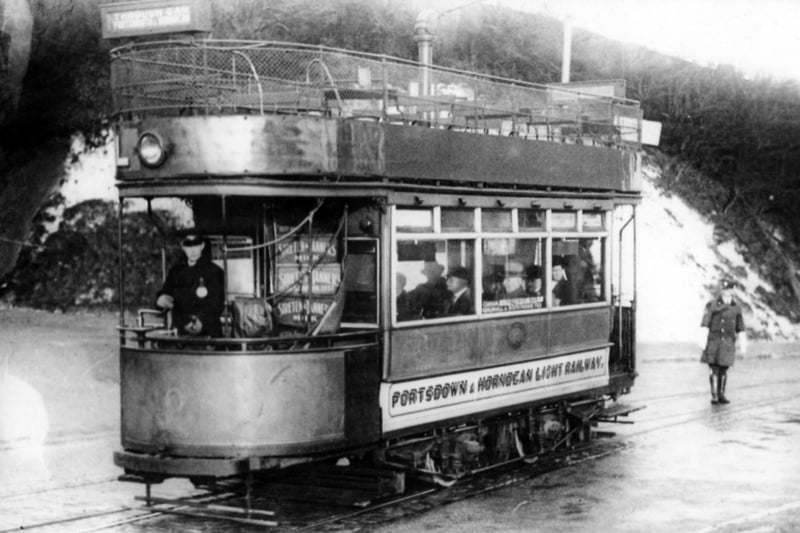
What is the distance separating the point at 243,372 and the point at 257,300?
75cm

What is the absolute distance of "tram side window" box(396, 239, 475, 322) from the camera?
1072 centimetres

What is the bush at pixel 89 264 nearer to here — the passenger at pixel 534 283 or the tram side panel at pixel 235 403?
the passenger at pixel 534 283

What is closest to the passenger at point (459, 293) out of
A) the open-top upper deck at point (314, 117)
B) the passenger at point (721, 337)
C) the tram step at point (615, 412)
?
the open-top upper deck at point (314, 117)

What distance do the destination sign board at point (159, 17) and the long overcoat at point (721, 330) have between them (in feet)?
32.7

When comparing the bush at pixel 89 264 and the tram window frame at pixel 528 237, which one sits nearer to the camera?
the tram window frame at pixel 528 237

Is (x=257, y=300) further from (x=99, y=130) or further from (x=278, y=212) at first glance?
(x=99, y=130)

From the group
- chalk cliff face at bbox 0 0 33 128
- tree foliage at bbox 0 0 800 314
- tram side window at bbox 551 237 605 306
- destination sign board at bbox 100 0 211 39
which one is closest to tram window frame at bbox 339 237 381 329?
destination sign board at bbox 100 0 211 39

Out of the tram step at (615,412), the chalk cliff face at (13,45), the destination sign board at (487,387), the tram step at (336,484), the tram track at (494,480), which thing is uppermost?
the chalk cliff face at (13,45)

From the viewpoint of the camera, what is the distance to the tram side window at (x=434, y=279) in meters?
10.7

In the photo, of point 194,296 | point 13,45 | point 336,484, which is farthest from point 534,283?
point 13,45

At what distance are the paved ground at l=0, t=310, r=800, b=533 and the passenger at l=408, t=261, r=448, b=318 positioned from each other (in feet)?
5.63

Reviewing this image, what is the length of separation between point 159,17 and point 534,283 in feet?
15.3

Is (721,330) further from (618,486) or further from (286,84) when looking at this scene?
(286,84)

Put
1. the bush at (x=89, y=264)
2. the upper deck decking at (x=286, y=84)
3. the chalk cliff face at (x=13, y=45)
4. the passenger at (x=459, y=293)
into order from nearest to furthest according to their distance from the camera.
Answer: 1. the upper deck decking at (x=286, y=84)
2. the passenger at (x=459, y=293)
3. the chalk cliff face at (x=13, y=45)
4. the bush at (x=89, y=264)
